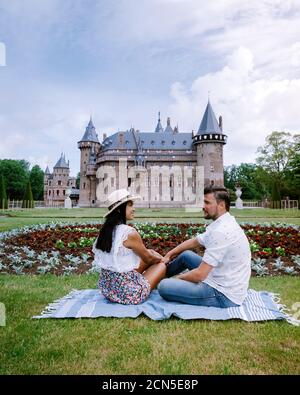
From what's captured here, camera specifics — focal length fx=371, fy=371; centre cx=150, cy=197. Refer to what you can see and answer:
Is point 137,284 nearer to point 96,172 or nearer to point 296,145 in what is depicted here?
point 296,145

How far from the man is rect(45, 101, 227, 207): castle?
44.9 metres

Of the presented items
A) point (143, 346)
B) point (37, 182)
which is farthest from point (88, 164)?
point (143, 346)

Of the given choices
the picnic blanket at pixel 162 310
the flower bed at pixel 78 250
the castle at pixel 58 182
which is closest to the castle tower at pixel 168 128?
the castle at pixel 58 182

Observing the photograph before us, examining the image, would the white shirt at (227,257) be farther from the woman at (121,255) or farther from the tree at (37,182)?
the tree at (37,182)

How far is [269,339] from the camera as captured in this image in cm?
305

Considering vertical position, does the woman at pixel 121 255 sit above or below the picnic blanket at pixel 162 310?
above

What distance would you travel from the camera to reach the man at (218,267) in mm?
3480

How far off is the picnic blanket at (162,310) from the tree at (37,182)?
2557 inches

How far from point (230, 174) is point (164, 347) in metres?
69.0

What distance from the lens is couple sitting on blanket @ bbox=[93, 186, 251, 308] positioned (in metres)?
3.53

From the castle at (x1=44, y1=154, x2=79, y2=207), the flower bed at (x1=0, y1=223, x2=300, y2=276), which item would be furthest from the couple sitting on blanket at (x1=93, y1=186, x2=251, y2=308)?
the castle at (x1=44, y1=154, x2=79, y2=207)

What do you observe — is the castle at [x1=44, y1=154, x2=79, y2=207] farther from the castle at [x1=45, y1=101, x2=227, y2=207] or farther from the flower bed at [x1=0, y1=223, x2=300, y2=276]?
the flower bed at [x1=0, y1=223, x2=300, y2=276]

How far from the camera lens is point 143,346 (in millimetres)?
2893

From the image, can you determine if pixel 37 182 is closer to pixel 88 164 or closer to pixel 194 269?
pixel 88 164
